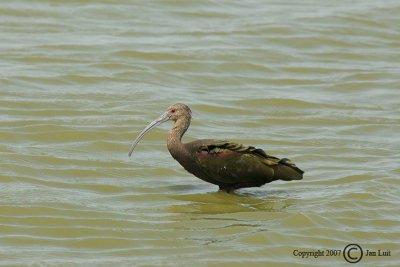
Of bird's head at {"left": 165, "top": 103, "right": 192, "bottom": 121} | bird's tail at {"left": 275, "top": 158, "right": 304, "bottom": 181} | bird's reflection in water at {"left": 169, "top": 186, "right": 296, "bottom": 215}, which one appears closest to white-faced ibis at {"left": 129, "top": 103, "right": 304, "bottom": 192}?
bird's tail at {"left": 275, "top": 158, "right": 304, "bottom": 181}

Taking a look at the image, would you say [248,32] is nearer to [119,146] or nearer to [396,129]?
[396,129]

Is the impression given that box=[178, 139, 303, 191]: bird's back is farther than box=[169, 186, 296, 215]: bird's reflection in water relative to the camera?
Yes

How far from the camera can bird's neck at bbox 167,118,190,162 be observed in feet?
43.6

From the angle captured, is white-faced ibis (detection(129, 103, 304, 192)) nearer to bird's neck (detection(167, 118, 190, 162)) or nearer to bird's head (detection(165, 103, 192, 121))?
bird's neck (detection(167, 118, 190, 162))

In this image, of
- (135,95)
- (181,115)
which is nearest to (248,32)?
(135,95)

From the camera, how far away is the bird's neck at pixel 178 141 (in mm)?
13281

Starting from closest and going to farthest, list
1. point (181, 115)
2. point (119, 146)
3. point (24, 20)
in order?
1. point (181, 115)
2. point (119, 146)
3. point (24, 20)

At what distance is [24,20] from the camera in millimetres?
20969

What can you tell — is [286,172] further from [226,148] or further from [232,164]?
[226,148]

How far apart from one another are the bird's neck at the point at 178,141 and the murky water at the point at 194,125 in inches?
17.8

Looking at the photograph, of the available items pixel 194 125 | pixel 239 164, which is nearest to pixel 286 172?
pixel 239 164

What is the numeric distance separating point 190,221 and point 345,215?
5.66ft

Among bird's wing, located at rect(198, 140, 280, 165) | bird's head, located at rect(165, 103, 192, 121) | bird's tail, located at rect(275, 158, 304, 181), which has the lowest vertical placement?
bird's tail, located at rect(275, 158, 304, 181)

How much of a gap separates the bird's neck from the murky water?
45 centimetres
